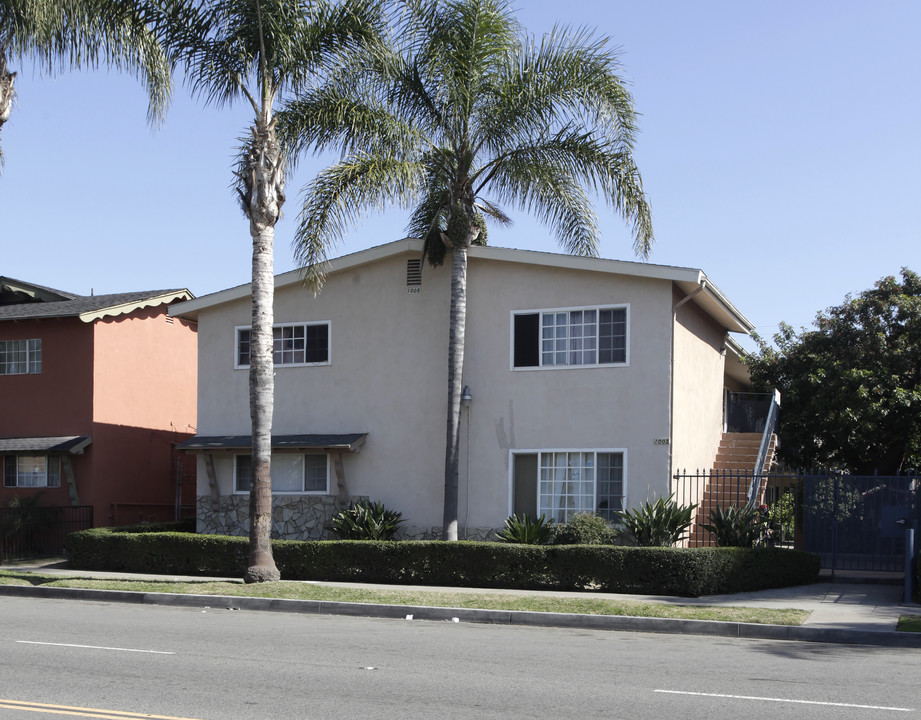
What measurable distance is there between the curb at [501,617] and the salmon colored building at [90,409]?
7.97 metres

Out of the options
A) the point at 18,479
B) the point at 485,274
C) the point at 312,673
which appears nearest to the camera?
the point at 312,673

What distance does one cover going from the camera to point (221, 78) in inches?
700

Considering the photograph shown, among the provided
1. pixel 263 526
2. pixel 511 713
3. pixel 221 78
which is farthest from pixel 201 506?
pixel 511 713

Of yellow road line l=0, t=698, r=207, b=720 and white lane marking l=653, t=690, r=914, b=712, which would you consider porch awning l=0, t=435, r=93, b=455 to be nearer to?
yellow road line l=0, t=698, r=207, b=720

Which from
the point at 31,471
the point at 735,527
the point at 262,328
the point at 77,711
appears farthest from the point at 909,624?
the point at 31,471

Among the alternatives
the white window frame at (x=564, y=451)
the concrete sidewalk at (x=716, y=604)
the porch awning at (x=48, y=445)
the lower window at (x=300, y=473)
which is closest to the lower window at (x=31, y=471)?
the porch awning at (x=48, y=445)

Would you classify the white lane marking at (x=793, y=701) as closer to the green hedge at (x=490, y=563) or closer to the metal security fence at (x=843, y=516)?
the green hedge at (x=490, y=563)

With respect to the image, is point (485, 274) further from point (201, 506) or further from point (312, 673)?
point (312, 673)

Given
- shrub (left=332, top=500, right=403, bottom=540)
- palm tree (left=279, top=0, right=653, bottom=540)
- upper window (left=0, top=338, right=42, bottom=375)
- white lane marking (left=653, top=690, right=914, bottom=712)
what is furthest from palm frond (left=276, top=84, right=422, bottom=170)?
white lane marking (left=653, top=690, right=914, bottom=712)

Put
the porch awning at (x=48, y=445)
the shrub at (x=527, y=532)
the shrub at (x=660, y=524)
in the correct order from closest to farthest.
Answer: the shrub at (x=660, y=524) < the shrub at (x=527, y=532) < the porch awning at (x=48, y=445)

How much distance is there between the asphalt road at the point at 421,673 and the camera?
7.51 m

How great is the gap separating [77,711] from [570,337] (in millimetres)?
13856

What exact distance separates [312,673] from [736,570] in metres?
9.35

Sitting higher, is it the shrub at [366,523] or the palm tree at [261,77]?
the palm tree at [261,77]
